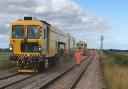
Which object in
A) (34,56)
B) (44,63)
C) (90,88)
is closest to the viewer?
(90,88)

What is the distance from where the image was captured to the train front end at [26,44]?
27.0 metres

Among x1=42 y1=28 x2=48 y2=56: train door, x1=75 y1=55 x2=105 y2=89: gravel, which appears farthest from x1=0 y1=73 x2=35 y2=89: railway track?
x1=42 y1=28 x2=48 y2=56: train door

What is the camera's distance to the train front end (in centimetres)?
2705

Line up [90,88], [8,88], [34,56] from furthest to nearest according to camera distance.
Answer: [34,56], [90,88], [8,88]

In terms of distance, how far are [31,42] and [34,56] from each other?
110 cm

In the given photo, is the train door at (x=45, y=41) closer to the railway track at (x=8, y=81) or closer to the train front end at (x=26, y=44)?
the train front end at (x=26, y=44)

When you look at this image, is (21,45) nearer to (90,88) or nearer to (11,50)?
(11,50)

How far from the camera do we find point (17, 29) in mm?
27938

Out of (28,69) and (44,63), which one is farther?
(44,63)

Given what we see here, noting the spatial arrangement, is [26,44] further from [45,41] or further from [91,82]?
[91,82]

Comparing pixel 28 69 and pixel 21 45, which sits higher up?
pixel 21 45

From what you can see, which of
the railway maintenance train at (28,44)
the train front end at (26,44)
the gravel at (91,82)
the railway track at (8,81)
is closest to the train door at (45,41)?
the railway maintenance train at (28,44)

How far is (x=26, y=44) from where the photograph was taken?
27484 mm

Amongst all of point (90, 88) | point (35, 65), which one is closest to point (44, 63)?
point (35, 65)
